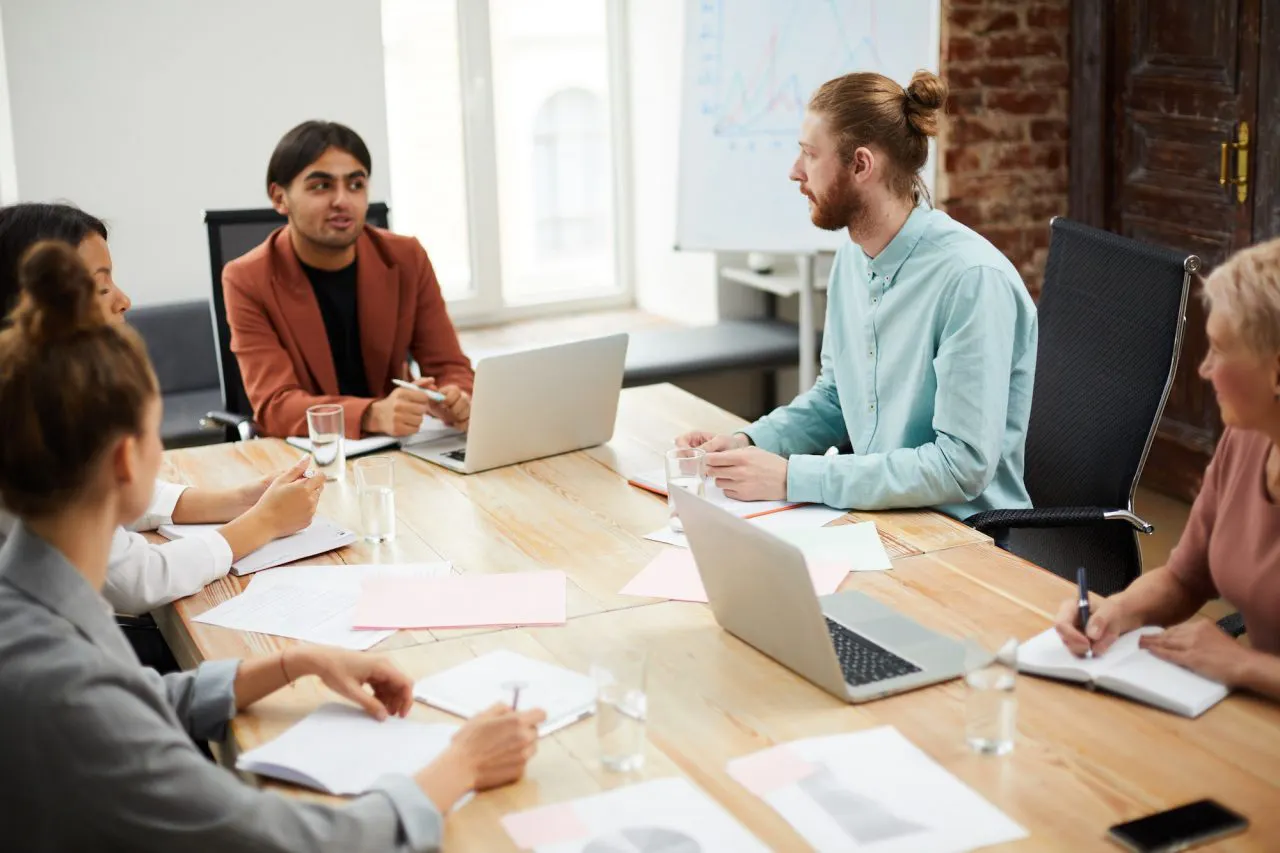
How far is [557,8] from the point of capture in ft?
16.9

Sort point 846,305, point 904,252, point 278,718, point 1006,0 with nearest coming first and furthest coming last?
point 278,718, point 904,252, point 846,305, point 1006,0

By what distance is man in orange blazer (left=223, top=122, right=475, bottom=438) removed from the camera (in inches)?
120

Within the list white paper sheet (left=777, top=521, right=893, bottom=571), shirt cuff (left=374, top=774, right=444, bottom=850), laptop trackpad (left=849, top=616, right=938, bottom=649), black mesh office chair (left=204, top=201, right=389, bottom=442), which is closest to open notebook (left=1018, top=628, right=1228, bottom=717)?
laptop trackpad (left=849, top=616, right=938, bottom=649)

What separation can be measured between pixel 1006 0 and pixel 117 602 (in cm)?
325

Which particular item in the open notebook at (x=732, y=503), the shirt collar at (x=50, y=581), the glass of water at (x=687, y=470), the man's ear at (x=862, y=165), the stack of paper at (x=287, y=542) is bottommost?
the stack of paper at (x=287, y=542)

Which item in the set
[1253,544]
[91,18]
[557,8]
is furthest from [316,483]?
[557,8]

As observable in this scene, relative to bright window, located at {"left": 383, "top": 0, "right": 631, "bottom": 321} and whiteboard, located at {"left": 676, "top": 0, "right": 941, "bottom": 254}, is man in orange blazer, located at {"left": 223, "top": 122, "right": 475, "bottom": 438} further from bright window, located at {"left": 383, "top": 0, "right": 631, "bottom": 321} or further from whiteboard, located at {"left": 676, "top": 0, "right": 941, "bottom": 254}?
bright window, located at {"left": 383, "top": 0, "right": 631, "bottom": 321}

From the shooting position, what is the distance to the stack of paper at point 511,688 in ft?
5.33

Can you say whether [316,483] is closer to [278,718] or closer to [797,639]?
[278,718]

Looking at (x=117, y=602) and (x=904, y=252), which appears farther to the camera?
(x=904, y=252)

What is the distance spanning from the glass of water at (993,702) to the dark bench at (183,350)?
3.19 metres

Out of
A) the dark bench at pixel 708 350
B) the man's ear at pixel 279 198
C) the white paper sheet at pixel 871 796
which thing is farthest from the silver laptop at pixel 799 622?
the dark bench at pixel 708 350

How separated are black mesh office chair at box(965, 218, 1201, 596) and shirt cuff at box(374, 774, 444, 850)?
118cm

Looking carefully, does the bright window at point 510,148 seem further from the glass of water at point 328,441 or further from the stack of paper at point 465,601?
the stack of paper at point 465,601
